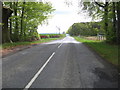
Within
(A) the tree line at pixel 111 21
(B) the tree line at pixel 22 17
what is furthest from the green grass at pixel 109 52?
(B) the tree line at pixel 22 17

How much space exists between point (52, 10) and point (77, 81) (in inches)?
1183

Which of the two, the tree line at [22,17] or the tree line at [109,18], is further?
the tree line at [22,17]

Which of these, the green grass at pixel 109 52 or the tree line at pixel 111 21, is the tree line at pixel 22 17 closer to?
the tree line at pixel 111 21

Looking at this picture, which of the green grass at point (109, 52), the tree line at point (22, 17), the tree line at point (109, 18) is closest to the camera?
the green grass at point (109, 52)

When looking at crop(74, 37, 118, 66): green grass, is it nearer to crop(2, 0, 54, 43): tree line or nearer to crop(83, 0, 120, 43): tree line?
crop(83, 0, 120, 43): tree line

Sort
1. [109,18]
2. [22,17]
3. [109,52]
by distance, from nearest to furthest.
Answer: [109,52] → [109,18] → [22,17]

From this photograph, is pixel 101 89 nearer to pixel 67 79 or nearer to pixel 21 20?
pixel 67 79

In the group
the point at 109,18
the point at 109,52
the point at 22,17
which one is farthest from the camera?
the point at 22,17

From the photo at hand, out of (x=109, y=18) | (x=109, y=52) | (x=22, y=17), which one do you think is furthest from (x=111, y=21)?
(x=22, y=17)

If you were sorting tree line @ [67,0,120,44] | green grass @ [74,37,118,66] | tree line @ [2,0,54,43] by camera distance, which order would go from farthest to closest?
tree line @ [2,0,54,43], tree line @ [67,0,120,44], green grass @ [74,37,118,66]

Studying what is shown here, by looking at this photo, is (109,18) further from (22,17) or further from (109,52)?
(22,17)

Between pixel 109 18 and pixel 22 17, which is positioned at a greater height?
pixel 22 17

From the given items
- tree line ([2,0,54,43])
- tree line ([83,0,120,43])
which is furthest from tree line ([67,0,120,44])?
tree line ([2,0,54,43])

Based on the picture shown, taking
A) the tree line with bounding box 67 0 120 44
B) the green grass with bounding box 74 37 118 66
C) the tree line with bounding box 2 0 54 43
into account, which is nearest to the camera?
the green grass with bounding box 74 37 118 66
